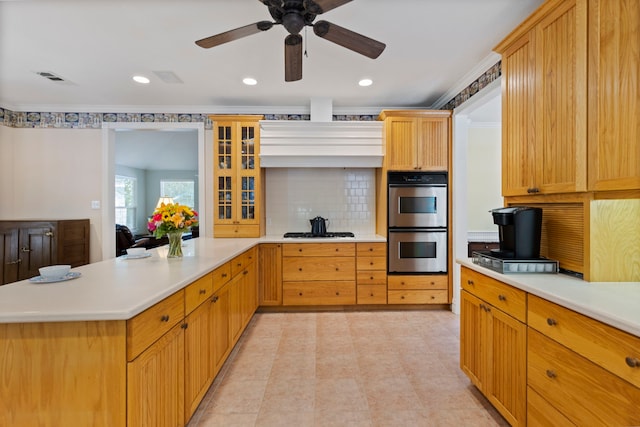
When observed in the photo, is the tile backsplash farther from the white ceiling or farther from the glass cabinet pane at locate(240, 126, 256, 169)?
the white ceiling

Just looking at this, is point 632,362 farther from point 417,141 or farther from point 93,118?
→ point 93,118

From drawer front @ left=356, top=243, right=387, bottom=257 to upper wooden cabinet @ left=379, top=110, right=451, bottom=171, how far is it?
37.5 inches

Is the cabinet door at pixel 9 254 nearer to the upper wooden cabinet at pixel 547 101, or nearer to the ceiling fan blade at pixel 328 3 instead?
the ceiling fan blade at pixel 328 3

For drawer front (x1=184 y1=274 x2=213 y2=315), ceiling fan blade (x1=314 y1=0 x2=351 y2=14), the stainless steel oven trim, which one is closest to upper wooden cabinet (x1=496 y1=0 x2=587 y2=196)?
ceiling fan blade (x1=314 y1=0 x2=351 y2=14)

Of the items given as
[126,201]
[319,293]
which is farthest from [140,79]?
[126,201]

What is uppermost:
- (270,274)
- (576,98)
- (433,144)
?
(433,144)

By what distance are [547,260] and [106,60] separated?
3.84m

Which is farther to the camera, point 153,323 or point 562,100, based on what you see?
point 562,100

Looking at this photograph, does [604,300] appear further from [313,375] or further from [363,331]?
[363,331]

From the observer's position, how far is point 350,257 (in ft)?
11.7

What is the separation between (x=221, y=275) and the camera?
221 cm

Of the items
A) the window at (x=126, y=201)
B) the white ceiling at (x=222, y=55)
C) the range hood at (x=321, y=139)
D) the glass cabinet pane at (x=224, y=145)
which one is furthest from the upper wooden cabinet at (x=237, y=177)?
the window at (x=126, y=201)

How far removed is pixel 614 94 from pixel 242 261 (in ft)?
9.06

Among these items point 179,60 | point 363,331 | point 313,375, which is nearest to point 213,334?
point 313,375
